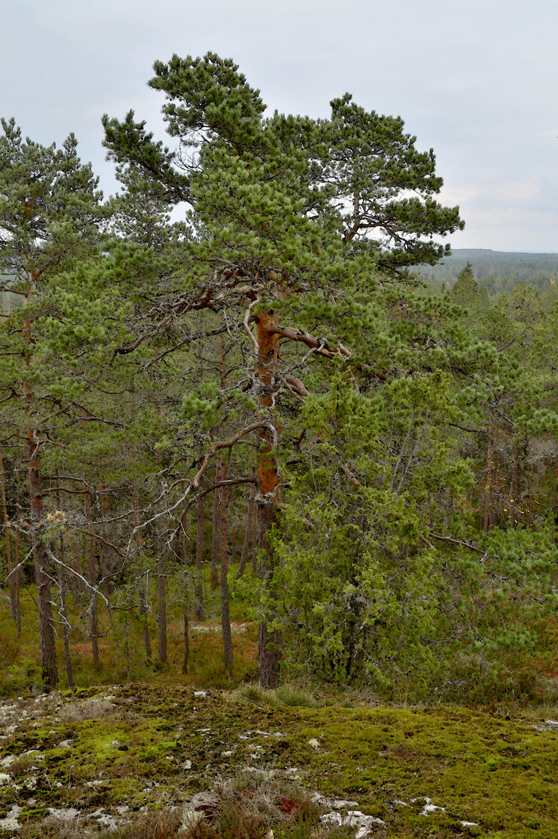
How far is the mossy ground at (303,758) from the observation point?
9.12 feet

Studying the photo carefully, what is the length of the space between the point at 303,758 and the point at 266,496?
14.4 feet

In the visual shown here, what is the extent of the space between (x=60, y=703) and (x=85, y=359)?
15.9 ft

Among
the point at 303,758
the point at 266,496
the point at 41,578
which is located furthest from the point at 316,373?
the point at 41,578

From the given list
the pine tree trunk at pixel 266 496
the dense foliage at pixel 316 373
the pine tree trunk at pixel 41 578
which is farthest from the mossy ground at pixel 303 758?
the pine tree trunk at pixel 41 578

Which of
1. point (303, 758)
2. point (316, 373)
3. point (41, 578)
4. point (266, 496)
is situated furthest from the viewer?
point (41, 578)

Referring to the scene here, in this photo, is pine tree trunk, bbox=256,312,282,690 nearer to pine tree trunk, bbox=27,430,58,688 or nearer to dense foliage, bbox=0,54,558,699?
dense foliage, bbox=0,54,558,699

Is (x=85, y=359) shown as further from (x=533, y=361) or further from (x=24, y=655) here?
(x=533, y=361)

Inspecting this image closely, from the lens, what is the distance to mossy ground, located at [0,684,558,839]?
2.78m

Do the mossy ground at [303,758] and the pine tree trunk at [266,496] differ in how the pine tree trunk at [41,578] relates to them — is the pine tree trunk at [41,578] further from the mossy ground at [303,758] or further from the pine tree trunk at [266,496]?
the mossy ground at [303,758]

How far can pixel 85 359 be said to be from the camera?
8008 millimetres

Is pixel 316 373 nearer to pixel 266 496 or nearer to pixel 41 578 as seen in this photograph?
pixel 266 496

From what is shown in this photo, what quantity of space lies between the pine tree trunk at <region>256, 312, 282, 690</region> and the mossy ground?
3.02 meters

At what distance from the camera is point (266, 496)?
7645 mm

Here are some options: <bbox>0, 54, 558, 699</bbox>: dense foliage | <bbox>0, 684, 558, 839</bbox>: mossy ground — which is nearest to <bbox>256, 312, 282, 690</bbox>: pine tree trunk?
<bbox>0, 54, 558, 699</bbox>: dense foliage
